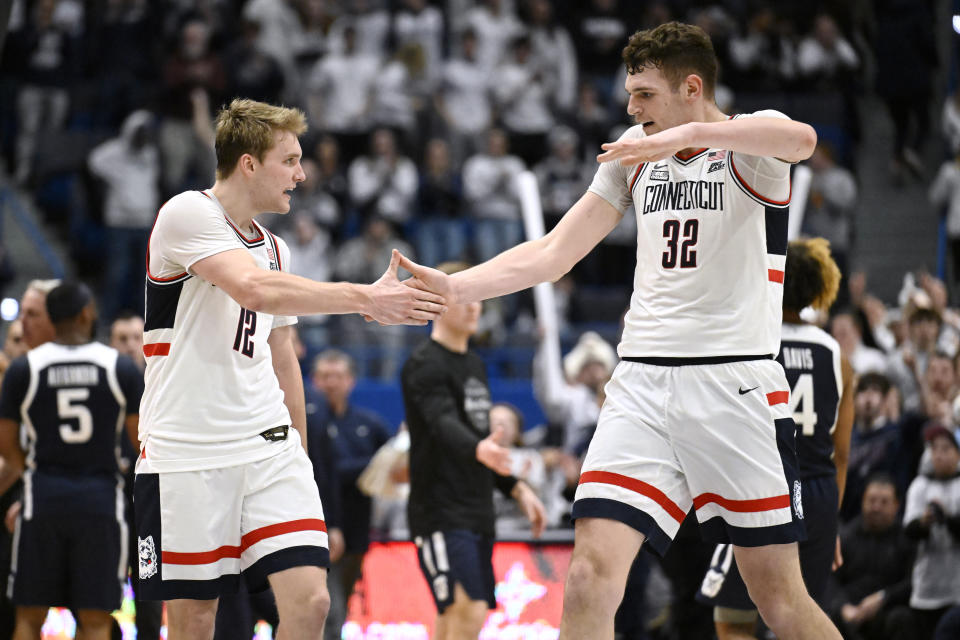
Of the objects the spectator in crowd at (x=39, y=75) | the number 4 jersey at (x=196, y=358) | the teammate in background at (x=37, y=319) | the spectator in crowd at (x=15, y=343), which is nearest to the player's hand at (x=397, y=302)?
the number 4 jersey at (x=196, y=358)

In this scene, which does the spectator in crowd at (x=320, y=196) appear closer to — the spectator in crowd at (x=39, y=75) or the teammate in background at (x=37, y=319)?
the spectator in crowd at (x=39, y=75)

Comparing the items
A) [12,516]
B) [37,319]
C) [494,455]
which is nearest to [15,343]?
[37,319]

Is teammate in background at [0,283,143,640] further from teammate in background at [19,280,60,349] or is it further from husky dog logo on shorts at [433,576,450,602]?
husky dog logo on shorts at [433,576,450,602]

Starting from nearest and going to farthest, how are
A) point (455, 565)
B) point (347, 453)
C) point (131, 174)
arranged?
point (455, 565) < point (347, 453) < point (131, 174)

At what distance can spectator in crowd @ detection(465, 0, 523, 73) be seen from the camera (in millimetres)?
17859

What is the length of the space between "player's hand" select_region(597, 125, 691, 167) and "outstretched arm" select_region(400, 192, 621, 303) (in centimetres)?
71

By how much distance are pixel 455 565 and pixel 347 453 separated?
117 inches

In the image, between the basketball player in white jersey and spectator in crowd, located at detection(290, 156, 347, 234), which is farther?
spectator in crowd, located at detection(290, 156, 347, 234)

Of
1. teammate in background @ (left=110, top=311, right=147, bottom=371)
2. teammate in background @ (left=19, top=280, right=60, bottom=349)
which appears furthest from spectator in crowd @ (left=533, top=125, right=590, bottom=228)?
teammate in background @ (left=19, top=280, right=60, bottom=349)

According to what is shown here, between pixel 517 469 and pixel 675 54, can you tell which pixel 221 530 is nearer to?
pixel 675 54

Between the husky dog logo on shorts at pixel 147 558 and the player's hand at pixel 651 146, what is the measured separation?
2.35 metres

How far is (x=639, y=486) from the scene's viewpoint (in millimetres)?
4762

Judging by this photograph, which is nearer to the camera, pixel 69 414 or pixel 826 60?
pixel 69 414

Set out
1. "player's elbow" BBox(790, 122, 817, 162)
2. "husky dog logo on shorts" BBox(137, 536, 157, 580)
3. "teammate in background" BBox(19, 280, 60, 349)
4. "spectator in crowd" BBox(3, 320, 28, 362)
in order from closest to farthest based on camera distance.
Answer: "player's elbow" BBox(790, 122, 817, 162) < "husky dog logo on shorts" BBox(137, 536, 157, 580) < "teammate in background" BBox(19, 280, 60, 349) < "spectator in crowd" BBox(3, 320, 28, 362)
